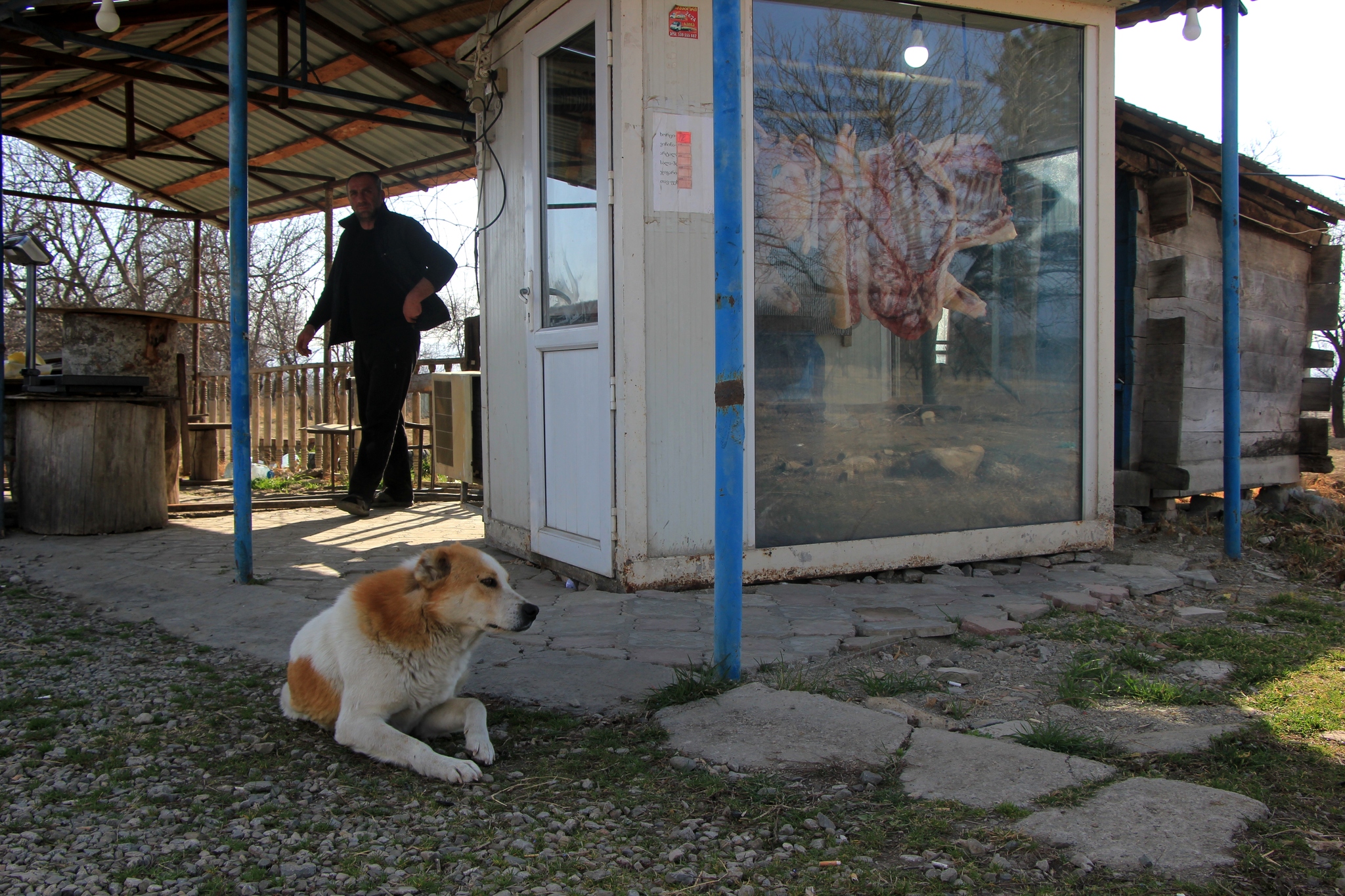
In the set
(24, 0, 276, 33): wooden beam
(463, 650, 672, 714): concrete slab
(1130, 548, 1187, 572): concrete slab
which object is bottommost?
(463, 650, 672, 714): concrete slab

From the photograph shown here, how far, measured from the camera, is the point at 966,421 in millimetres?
5555

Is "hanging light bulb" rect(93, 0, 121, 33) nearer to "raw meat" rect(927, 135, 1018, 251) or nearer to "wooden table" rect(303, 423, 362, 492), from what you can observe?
"wooden table" rect(303, 423, 362, 492)

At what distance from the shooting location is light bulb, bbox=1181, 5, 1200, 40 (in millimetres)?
6027

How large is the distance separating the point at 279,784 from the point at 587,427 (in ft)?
9.28

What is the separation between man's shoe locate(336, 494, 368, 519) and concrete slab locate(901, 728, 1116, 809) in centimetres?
535

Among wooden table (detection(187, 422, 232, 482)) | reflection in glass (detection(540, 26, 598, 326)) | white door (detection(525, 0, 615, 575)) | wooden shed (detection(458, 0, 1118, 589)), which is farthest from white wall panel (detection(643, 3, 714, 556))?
wooden table (detection(187, 422, 232, 482))

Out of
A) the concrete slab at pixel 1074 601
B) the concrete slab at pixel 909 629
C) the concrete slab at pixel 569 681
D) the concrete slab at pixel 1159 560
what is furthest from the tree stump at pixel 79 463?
the concrete slab at pixel 1159 560

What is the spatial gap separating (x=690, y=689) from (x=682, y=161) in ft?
9.46

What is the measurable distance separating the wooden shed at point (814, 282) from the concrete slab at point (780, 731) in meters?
1.85

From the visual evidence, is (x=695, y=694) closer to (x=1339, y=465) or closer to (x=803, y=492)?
(x=803, y=492)

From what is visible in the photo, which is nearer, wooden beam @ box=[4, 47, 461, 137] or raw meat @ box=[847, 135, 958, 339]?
raw meat @ box=[847, 135, 958, 339]

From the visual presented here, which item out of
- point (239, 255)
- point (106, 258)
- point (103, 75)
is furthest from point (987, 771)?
point (106, 258)

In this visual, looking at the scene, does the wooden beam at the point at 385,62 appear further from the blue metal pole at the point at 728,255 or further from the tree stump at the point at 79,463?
the blue metal pole at the point at 728,255

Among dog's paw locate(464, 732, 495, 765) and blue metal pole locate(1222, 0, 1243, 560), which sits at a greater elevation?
blue metal pole locate(1222, 0, 1243, 560)
